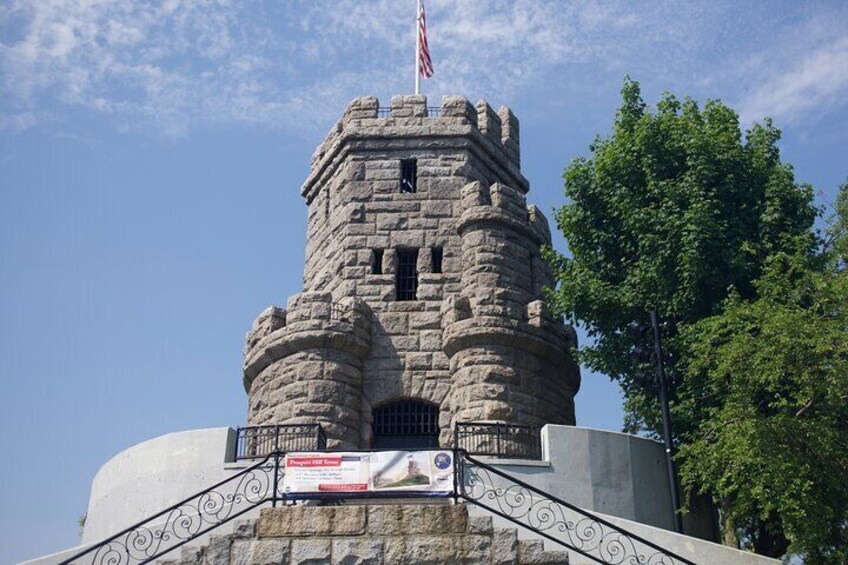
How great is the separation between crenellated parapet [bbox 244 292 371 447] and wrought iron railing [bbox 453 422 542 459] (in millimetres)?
2544

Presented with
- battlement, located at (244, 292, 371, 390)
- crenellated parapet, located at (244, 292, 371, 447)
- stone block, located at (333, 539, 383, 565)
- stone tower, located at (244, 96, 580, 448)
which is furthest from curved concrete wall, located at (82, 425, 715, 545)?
stone block, located at (333, 539, 383, 565)

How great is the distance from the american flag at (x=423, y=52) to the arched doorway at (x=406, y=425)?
33.4ft

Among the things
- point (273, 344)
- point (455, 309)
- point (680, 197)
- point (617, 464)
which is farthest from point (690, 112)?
point (273, 344)

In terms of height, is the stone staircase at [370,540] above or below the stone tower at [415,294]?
below

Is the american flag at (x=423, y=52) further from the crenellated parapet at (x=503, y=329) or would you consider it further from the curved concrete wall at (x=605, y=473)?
the curved concrete wall at (x=605, y=473)

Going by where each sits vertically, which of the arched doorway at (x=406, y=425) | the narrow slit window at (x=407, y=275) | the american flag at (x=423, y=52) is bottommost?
the arched doorway at (x=406, y=425)

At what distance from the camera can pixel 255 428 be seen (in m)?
19.6

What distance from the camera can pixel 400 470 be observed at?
50.4ft

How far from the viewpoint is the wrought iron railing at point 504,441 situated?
65.2ft

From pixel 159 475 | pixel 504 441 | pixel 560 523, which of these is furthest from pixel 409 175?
pixel 560 523

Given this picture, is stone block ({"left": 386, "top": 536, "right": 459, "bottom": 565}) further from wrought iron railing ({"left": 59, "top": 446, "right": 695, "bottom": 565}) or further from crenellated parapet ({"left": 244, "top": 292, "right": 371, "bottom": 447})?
crenellated parapet ({"left": 244, "top": 292, "right": 371, "bottom": 447})

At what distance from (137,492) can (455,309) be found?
291 inches

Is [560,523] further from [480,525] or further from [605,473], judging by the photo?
[605,473]

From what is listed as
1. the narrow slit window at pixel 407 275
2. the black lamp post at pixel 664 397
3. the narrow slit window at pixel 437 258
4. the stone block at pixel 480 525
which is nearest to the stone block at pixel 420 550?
the stone block at pixel 480 525
